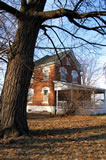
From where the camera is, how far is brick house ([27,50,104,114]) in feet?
52.2

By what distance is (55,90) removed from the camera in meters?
19.3

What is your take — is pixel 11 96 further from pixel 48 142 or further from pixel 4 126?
pixel 48 142

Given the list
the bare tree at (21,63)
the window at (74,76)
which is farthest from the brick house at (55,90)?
the bare tree at (21,63)

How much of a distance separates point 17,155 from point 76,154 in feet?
4.69

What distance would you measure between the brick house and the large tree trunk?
33.8 ft

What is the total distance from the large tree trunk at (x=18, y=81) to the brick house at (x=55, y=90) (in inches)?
405

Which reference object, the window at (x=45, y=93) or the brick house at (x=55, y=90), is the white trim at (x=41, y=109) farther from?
the window at (x=45, y=93)

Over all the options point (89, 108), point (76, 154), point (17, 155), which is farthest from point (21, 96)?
point (89, 108)

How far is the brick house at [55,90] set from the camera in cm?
1590

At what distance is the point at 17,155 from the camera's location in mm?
3727

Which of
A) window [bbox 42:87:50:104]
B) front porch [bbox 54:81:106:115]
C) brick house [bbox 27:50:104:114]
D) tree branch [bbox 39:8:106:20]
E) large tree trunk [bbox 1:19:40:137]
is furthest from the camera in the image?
window [bbox 42:87:50:104]

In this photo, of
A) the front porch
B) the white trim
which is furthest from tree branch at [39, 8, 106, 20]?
the white trim

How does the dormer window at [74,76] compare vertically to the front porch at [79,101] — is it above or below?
above

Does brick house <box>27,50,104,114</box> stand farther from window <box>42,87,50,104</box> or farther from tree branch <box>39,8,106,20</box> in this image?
tree branch <box>39,8,106,20</box>
